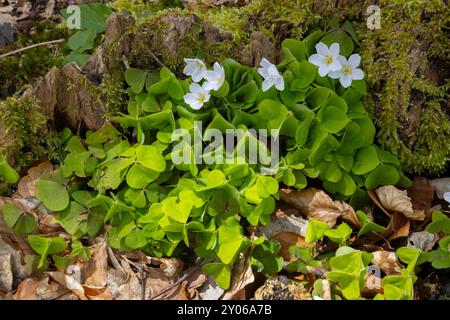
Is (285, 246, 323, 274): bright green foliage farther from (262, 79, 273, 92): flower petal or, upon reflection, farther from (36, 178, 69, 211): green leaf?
(36, 178, 69, 211): green leaf

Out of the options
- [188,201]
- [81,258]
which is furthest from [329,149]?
[81,258]

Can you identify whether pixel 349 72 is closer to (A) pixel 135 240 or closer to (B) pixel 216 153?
(B) pixel 216 153

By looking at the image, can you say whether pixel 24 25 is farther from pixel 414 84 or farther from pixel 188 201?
pixel 414 84

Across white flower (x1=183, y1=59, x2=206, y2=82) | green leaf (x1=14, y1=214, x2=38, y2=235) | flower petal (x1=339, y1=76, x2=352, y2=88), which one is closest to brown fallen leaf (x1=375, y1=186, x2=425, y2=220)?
flower petal (x1=339, y1=76, x2=352, y2=88)

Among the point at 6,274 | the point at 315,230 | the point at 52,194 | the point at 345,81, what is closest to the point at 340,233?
the point at 315,230

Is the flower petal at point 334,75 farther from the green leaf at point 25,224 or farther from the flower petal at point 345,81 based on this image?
the green leaf at point 25,224

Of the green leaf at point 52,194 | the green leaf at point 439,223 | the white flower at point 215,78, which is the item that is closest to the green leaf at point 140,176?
the green leaf at point 52,194
